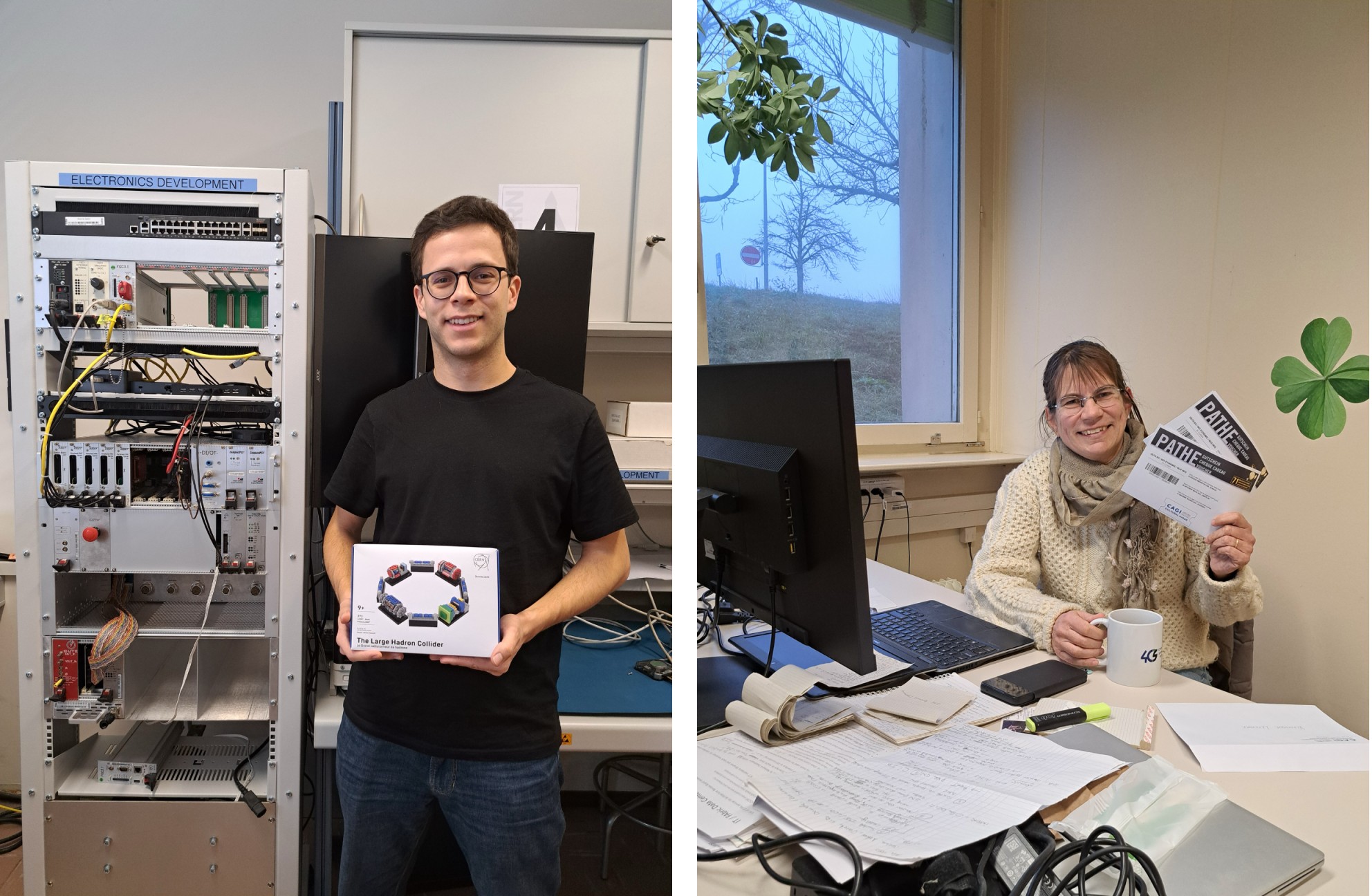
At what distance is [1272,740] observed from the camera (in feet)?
2.05

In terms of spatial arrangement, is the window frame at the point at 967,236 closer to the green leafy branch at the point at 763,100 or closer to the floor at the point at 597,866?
the green leafy branch at the point at 763,100

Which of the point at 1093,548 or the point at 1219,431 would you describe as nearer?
the point at 1219,431

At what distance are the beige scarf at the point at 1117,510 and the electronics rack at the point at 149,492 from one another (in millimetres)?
1286

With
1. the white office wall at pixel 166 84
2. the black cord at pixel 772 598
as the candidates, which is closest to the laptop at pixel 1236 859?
the black cord at pixel 772 598

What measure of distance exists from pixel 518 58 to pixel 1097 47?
140 centimetres

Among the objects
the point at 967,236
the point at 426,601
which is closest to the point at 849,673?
the point at 967,236

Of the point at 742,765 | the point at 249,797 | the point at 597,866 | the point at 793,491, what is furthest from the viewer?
the point at 597,866

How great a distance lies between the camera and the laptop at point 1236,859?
18.3 inches

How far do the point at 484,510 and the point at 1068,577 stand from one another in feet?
2.33

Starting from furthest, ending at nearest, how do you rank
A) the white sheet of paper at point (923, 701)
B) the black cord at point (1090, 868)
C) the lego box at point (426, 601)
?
1. the lego box at point (426, 601)
2. the white sheet of paper at point (923, 701)
3. the black cord at point (1090, 868)

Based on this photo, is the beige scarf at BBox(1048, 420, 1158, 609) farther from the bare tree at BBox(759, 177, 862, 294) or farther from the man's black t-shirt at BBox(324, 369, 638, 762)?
the man's black t-shirt at BBox(324, 369, 638, 762)

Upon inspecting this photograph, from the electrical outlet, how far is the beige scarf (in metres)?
0.10

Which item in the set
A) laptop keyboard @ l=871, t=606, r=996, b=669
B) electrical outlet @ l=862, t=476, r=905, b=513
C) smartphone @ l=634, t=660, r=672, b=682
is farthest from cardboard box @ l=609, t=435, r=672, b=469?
electrical outlet @ l=862, t=476, r=905, b=513

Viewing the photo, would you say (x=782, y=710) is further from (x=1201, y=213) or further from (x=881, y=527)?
(x=1201, y=213)
